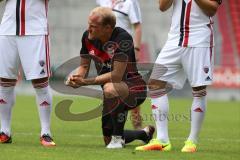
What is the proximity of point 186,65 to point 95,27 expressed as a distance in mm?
1073

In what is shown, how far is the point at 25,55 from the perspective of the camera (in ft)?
27.8

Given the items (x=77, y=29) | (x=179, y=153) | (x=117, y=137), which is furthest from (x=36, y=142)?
(x=77, y=29)

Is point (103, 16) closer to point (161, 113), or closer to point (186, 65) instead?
point (186, 65)

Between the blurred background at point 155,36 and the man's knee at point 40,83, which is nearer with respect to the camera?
the man's knee at point 40,83

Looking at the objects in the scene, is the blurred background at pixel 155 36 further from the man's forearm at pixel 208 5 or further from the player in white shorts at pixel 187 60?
the man's forearm at pixel 208 5

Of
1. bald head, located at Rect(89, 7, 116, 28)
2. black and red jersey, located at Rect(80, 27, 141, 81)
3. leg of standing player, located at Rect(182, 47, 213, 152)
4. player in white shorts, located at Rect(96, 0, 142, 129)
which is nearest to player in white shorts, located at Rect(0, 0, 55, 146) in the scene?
black and red jersey, located at Rect(80, 27, 141, 81)

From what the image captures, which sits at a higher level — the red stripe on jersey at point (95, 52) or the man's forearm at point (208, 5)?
the man's forearm at point (208, 5)

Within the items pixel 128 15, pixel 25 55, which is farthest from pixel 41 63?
pixel 128 15

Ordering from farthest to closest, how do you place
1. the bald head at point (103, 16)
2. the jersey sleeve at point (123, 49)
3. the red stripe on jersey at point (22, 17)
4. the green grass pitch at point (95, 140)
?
the red stripe on jersey at point (22, 17)
the jersey sleeve at point (123, 49)
the bald head at point (103, 16)
the green grass pitch at point (95, 140)

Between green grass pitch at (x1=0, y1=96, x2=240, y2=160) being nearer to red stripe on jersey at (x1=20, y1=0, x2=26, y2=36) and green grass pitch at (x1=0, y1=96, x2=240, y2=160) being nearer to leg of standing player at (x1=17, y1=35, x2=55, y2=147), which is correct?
leg of standing player at (x1=17, y1=35, x2=55, y2=147)

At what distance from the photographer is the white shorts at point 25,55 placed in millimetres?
8461

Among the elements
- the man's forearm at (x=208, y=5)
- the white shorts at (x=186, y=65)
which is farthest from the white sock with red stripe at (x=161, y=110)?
the man's forearm at (x=208, y=5)

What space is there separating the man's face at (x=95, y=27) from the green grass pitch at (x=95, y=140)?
120 cm

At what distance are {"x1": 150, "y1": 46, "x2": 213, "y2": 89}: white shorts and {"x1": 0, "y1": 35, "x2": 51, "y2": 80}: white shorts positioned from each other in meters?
1.28
